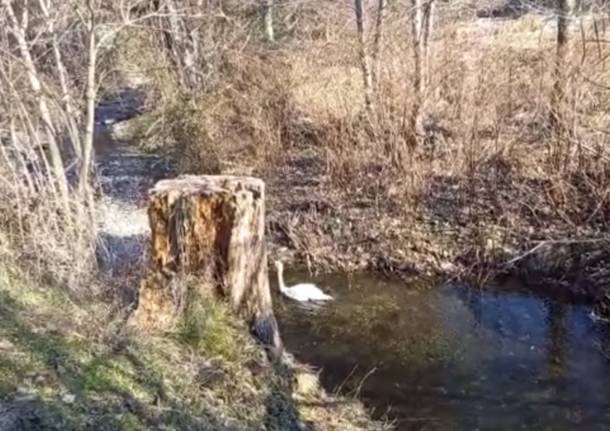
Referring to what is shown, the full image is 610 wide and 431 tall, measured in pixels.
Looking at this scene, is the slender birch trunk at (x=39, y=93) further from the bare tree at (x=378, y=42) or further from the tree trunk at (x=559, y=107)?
the tree trunk at (x=559, y=107)

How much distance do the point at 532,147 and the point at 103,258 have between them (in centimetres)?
463

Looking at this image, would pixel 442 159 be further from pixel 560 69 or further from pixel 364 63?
pixel 560 69

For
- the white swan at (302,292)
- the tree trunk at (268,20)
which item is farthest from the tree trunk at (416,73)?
the tree trunk at (268,20)

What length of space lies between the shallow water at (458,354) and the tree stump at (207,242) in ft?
4.51

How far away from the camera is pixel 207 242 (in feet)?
13.8

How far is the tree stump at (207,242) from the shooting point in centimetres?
412

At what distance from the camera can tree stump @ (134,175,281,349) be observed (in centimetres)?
412

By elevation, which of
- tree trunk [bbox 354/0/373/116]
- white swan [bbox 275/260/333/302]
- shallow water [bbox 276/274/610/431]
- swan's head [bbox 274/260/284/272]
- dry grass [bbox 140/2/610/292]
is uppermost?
tree trunk [bbox 354/0/373/116]

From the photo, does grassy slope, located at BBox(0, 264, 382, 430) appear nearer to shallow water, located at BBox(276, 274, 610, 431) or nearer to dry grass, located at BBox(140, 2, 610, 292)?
shallow water, located at BBox(276, 274, 610, 431)

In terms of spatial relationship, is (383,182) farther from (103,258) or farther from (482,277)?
(103,258)

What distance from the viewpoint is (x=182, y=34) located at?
34.8 feet

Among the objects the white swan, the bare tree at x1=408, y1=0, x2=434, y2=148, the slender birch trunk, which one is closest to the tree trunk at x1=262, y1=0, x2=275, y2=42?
the bare tree at x1=408, y1=0, x2=434, y2=148

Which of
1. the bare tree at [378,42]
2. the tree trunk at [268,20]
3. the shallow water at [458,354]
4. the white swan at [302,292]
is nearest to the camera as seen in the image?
the shallow water at [458,354]

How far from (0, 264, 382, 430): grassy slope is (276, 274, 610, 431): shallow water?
2.69 feet
